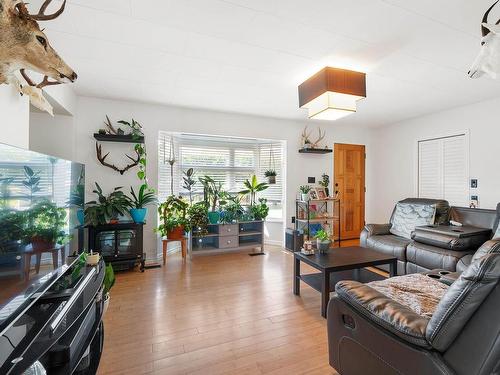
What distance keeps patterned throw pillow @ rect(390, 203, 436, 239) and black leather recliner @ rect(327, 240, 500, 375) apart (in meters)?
2.57

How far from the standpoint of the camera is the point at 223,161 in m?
4.81

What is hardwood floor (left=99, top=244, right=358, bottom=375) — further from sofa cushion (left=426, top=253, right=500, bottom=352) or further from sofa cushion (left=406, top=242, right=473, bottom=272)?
sofa cushion (left=406, top=242, right=473, bottom=272)

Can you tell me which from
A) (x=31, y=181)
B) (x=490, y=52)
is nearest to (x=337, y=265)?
(x=490, y=52)

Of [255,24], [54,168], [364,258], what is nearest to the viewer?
[54,168]

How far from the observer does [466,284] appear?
1.02 meters

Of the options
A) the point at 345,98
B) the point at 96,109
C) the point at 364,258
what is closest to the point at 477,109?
the point at 345,98

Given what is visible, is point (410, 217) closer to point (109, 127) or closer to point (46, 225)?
point (46, 225)

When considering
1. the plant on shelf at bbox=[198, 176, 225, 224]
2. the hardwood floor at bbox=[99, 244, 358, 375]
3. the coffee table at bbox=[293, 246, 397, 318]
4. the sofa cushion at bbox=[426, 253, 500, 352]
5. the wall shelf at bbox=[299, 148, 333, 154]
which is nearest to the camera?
the sofa cushion at bbox=[426, 253, 500, 352]

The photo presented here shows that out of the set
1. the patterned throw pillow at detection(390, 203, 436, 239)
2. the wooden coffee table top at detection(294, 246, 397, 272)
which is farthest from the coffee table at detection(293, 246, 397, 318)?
the patterned throw pillow at detection(390, 203, 436, 239)

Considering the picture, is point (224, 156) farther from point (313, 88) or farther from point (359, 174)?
point (359, 174)

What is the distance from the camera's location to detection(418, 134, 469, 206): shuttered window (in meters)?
3.85

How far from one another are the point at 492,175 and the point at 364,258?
8.45 ft

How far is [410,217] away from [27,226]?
163 inches

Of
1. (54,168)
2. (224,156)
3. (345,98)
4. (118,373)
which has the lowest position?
(118,373)
